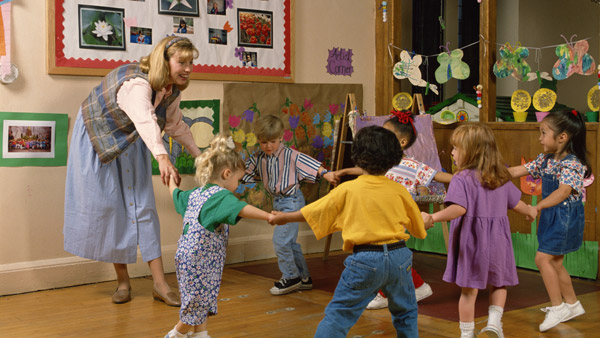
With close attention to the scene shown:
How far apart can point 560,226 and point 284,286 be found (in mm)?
1439

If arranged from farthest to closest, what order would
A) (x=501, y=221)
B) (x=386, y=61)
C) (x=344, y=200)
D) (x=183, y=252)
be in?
(x=386, y=61), (x=501, y=221), (x=183, y=252), (x=344, y=200)

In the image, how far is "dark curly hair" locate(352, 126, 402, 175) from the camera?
2359 mm

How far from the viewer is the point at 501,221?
2855 mm

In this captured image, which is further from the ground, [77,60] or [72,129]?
[77,60]

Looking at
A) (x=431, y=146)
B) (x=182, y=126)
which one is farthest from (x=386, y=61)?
(x=182, y=126)

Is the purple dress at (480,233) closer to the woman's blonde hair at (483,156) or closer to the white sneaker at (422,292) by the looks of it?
the woman's blonde hair at (483,156)

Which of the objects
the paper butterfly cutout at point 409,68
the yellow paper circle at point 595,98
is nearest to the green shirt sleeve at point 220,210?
the yellow paper circle at point 595,98

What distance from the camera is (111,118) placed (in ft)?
11.4

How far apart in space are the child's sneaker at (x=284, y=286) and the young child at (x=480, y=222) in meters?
1.17

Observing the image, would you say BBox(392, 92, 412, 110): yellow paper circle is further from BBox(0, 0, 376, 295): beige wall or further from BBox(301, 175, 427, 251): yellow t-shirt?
BBox(301, 175, 427, 251): yellow t-shirt

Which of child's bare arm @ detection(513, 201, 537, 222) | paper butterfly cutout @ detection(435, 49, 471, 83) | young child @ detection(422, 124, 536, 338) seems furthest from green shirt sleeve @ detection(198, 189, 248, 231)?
paper butterfly cutout @ detection(435, 49, 471, 83)

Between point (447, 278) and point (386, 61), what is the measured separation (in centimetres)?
273

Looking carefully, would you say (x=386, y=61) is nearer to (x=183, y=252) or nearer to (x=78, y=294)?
(x=78, y=294)

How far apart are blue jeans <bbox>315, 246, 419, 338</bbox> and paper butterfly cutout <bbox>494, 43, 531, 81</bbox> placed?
2.53m
